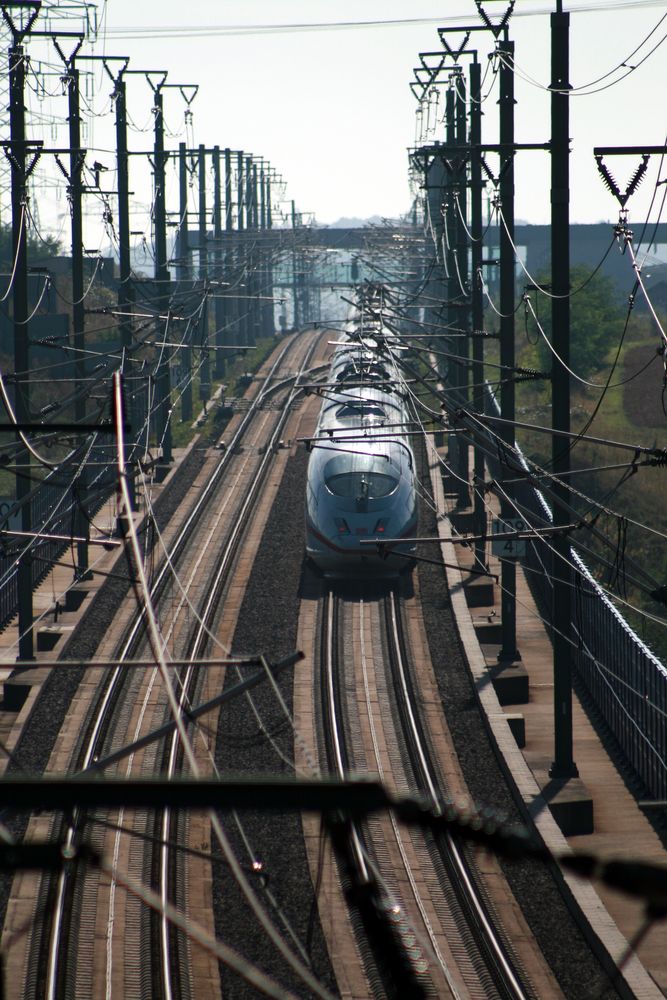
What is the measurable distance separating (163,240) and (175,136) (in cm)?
668

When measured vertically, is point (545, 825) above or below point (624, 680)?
below

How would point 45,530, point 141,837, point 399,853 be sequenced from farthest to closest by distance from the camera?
point 45,530, point 399,853, point 141,837

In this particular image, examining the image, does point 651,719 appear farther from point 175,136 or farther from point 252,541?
point 175,136

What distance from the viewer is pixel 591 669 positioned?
21500 mm

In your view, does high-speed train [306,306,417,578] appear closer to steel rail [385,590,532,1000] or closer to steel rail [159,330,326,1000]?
steel rail [159,330,326,1000]

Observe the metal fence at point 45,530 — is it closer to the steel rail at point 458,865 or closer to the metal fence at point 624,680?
the steel rail at point 458,865

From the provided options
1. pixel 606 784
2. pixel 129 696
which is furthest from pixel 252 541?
pixel 606 784

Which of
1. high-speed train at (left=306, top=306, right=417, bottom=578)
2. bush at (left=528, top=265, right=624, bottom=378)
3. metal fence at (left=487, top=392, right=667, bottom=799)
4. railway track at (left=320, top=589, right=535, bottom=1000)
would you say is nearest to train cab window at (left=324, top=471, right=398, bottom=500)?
high-speed train at (left=306, top=306, right=417, bottom=578)

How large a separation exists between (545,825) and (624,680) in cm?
426

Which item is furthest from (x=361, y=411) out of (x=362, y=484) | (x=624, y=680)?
(x=624, y=680)

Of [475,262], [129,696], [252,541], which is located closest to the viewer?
[129,696]

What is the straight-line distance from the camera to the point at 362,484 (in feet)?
86.0

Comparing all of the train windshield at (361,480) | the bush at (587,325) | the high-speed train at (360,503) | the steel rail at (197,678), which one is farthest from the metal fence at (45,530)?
the bush at (587,325)

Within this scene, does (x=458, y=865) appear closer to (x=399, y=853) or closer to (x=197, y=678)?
(x=399, y=853)
